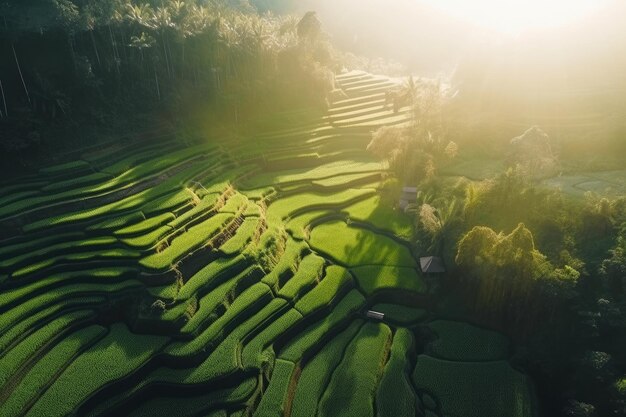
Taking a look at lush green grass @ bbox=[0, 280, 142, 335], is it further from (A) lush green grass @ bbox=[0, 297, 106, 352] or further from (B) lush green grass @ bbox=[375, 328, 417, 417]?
(B) lush green grass @ bbox=[375, 328, 417, 417]

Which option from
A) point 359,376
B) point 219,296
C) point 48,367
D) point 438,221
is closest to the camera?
point 48,367

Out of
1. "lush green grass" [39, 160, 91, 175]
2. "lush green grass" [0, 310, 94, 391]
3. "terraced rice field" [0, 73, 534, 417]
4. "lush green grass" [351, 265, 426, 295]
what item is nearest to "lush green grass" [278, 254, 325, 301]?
"terraced rice field" [0, 73, 534, 417]

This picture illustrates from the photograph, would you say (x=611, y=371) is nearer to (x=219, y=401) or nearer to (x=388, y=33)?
(x=219, y=401)

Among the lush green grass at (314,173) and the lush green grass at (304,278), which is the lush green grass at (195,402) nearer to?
the lush green grass at (304,278)

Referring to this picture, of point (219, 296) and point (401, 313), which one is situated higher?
point (219, 296)

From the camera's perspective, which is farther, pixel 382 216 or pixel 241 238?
pixel 382 216

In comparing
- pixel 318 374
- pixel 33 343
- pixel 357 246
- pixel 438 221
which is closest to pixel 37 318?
pixel 33 343

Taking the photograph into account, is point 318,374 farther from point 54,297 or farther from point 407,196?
point 407,196
